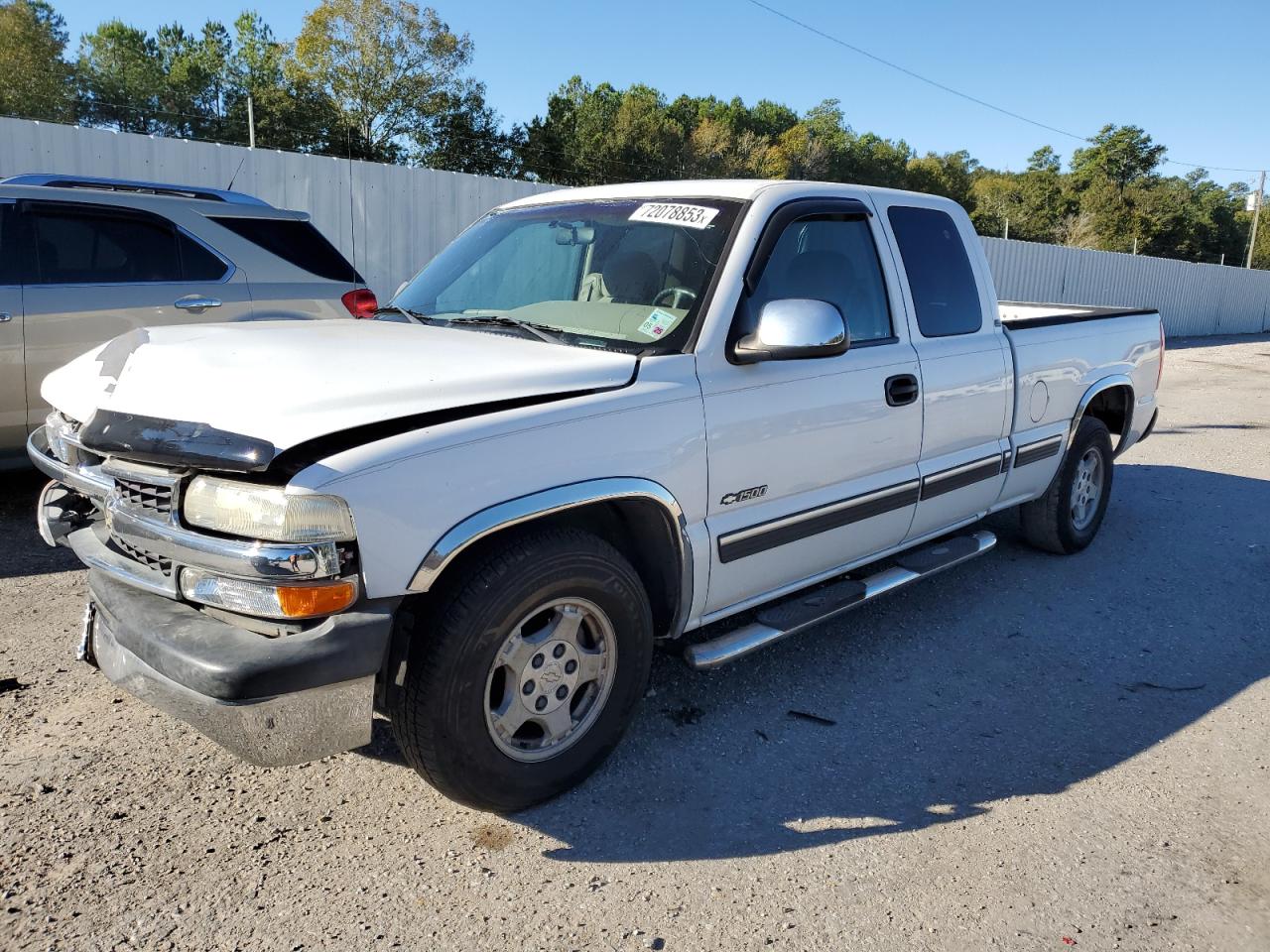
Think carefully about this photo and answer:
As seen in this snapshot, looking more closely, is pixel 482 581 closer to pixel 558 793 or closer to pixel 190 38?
pixel 558 793

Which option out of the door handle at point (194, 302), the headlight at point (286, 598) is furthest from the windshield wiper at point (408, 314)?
the door handle at point (194, 302)

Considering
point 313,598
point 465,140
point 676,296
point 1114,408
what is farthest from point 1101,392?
point 465,140

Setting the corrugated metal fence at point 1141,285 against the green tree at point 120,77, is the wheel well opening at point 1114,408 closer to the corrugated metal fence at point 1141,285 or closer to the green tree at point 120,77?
the corrugated metal fence at point 1141,285

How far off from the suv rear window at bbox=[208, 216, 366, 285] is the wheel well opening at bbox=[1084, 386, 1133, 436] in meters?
5.04

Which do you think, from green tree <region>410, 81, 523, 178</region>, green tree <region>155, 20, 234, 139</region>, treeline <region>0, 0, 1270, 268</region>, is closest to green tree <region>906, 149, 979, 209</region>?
treeline <region>0, 0, 1270, 268</region>

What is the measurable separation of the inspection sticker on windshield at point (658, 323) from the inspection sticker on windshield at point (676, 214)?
1.46ft

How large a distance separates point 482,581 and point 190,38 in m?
92.0

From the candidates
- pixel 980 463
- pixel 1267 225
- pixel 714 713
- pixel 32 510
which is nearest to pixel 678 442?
pixel 714 713

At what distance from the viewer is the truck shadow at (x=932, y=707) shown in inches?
118

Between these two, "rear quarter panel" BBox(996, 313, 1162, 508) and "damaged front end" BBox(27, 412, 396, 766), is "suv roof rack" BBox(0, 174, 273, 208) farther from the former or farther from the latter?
"rear quarter panel" BBox(996, 313, 1162, 508)

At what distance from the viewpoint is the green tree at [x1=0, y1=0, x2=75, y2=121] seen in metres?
61.1

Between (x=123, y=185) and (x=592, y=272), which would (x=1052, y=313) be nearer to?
(x=592, y=272)

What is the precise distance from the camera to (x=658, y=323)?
3.34 metres

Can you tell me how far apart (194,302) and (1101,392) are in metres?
5.64
